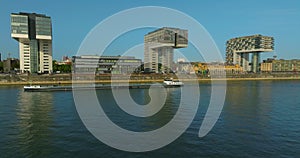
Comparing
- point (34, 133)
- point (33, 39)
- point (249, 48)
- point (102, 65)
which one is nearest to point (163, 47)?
point (102, 65)

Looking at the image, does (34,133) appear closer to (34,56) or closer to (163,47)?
(34,56)

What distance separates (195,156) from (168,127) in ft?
19.0

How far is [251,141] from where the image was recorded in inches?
508

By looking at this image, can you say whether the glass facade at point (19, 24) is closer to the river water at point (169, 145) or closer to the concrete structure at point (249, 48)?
the river water at point (169, 145)

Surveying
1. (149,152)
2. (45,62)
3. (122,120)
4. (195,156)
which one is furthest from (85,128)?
(45,62)

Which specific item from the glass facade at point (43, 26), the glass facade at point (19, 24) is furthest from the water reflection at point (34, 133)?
the glass facade at point (43, 26)

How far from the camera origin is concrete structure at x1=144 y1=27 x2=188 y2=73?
117 m

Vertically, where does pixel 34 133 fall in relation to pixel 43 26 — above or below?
below

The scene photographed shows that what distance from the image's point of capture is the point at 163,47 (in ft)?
391

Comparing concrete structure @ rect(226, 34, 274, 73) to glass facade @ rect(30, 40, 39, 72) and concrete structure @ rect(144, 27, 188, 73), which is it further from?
glass facade @ rect(30, 40, 39, 72)

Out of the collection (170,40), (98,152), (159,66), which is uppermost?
(170,40)

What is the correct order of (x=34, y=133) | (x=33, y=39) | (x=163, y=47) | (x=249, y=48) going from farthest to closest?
(x=249, y=48), (x=163, y=47), (x=33, y=39), (x=34, y=133)

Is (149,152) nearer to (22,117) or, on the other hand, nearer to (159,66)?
(22,117)

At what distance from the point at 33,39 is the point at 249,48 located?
120 meters
